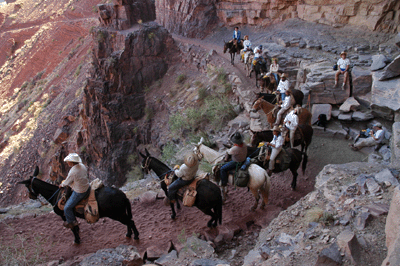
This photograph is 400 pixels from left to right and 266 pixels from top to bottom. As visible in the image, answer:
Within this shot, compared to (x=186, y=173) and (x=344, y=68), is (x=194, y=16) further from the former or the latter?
(x=186, y=173)

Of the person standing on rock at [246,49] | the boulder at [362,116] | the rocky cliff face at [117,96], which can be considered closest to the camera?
the boulder at [362,116]

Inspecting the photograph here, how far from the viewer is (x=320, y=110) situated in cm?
1117

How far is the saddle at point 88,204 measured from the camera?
6676 millimetres

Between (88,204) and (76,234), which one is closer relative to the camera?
(88,204)

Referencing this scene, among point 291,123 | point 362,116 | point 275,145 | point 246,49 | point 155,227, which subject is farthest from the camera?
point 246,49

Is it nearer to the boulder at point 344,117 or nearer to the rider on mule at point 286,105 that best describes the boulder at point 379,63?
the boulder at point 344,117

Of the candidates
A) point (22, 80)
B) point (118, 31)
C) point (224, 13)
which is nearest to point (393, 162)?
point (118, 31)

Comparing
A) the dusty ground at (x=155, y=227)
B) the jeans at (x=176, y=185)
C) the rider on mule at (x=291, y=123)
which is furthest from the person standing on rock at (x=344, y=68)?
the jeans at (x=176, y=185)

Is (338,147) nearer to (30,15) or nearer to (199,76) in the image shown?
(199,76)

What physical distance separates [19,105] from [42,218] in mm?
27352

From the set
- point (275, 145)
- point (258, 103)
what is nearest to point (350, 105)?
point (258, 103)

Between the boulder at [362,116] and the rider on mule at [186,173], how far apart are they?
7279 millimetres

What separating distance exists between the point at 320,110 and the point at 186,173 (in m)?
7.12

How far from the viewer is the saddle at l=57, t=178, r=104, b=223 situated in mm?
6676
